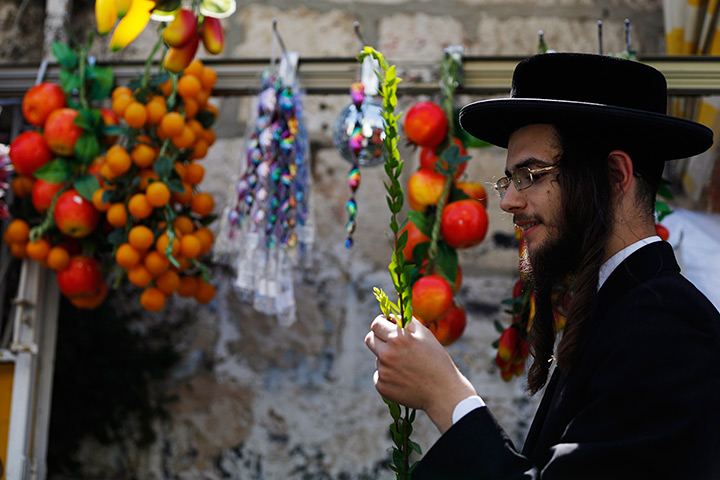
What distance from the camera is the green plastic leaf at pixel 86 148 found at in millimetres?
1870

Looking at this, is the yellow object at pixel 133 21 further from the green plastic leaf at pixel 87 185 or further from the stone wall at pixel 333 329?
the stone wall at pixel 333 329

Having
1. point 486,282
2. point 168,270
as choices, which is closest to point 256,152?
point 168,270

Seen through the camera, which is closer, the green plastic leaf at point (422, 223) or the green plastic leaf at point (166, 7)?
the green plastic leaf at point (166, 7)

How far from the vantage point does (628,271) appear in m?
1.02

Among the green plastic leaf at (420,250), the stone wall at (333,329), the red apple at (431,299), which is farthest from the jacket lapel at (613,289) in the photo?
the stone wall at (333,329)

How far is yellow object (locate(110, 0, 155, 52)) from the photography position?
1.50 meters

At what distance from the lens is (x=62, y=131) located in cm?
185

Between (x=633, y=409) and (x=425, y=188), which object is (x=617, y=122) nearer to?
(x=633, y=409)

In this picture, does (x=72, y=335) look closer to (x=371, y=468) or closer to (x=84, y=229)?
(x=84, y=229)

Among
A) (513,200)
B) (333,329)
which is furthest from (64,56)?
(513,200)

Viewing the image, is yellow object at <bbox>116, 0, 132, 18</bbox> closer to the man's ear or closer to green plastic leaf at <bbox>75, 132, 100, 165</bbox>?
green plastic leaf at <bbox>75, 132, 100, 165</bbox>

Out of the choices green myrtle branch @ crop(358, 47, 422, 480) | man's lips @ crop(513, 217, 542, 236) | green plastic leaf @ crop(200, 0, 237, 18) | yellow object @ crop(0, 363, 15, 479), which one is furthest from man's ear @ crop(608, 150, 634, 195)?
yellow object @ crop(0, 363, 15, 479)

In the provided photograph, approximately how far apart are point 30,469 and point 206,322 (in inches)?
26.7

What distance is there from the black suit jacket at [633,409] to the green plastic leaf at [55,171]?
52.5 inches
